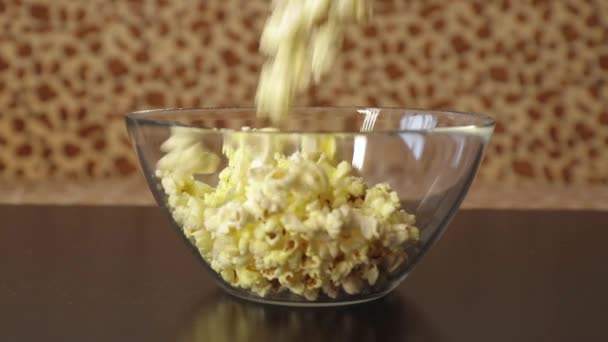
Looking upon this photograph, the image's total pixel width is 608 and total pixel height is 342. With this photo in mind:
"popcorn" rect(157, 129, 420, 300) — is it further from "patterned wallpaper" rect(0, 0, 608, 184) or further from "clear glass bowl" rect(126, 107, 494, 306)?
"patterned wallpaper" rect(0, 0, 608, 184)

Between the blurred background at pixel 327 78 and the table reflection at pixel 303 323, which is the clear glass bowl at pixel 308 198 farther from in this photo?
the blurred background at pixel 327 78

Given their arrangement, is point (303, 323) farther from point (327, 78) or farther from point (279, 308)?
point (327, 78)

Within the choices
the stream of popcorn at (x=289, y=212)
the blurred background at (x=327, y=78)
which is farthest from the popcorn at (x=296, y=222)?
the blurred background at (x=327, y=78)

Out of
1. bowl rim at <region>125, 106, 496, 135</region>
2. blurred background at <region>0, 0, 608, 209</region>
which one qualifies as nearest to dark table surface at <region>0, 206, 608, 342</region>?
bowl rim at <region>125, 106, 496, 135</region>

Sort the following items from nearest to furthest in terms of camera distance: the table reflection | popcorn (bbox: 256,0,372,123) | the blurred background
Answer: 1. the table reflection
2. popcorn (bbox: 256,0,372,123)
3. the blurred background

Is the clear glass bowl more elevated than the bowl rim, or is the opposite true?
the bowl rim

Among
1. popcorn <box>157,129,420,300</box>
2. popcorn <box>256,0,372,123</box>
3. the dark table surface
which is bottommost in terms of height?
the dark table surface

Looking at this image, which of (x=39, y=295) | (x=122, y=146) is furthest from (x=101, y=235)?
(x=122, y=146)
